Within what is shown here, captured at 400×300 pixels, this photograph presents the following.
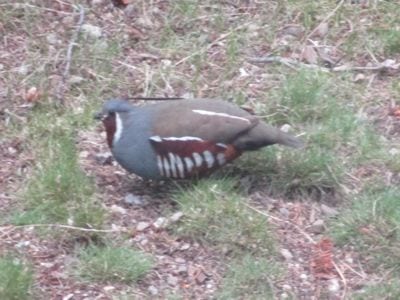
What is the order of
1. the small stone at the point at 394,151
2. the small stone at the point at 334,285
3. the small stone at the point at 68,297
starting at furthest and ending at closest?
the small stone at the point at 394,151
the small stone at the point at 334,285
the small stone at the point at 68,297

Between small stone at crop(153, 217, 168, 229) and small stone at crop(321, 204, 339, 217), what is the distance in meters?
0.80

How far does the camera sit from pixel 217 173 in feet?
21.2

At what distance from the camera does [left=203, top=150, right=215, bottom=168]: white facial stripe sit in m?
6.26

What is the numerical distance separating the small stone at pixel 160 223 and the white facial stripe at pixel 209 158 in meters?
0.36

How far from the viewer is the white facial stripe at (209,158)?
20.5 feet

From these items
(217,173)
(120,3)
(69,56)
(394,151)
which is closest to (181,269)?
(217,173)

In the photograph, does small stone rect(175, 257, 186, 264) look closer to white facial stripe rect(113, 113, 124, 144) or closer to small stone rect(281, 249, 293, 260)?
small stone rect(281, 249, 293, 260)

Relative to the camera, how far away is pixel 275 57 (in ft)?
25.3

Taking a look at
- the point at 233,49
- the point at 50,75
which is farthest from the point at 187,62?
the point at 50,75

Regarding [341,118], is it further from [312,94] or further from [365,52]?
→ [365,52]

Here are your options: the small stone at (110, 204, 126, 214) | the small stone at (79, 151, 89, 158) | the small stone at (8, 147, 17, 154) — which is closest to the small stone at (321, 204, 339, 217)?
the small stone at (110, 204, 126, 214)

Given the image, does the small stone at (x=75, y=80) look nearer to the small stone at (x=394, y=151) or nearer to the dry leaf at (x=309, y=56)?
the dry leaf at (x=309, y=56)

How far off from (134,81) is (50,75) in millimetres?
497

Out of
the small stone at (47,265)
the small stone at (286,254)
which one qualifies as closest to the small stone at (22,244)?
the small stone at (47,265)
